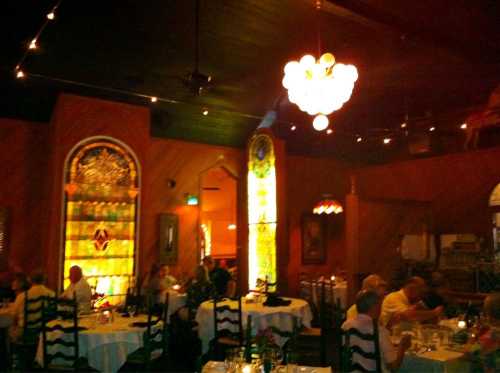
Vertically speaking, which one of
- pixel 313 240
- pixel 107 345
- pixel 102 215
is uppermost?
→ pixel 102 215

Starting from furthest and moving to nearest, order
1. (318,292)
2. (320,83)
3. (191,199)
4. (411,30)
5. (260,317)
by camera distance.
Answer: (191,199) < (318,292) < (411,30) < (260,317) < (320,83)

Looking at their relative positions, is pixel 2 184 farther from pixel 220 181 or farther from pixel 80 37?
pixel 220 181

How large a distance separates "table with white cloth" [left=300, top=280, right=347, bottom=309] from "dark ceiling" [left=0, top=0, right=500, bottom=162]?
4033 mm

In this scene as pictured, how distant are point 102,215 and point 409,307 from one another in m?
6.38

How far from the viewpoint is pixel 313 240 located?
13.1m

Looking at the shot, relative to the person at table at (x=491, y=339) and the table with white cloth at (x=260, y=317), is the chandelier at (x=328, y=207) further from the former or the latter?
the person at table at (x=491, y=339)

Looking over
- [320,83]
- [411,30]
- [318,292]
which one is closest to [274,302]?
[320,83]

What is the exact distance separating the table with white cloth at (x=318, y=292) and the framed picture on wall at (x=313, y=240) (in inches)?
80.5

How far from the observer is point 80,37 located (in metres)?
8.08

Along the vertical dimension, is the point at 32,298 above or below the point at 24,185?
below

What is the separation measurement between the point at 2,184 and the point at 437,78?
922 centimetres

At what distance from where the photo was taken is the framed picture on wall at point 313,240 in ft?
42.5

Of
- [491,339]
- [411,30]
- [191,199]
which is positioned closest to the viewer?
[491,339]

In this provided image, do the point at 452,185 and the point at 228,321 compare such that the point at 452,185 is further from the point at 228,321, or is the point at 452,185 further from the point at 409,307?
the point at 228,321
